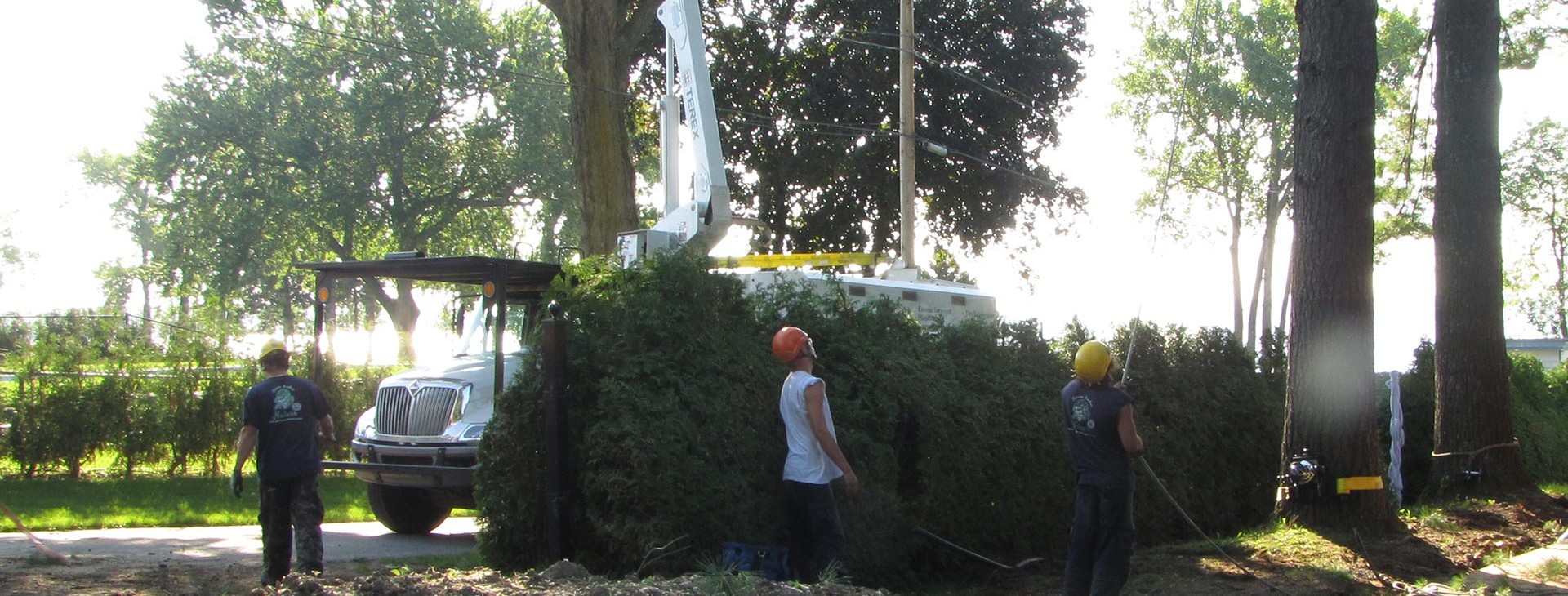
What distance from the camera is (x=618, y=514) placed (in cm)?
732

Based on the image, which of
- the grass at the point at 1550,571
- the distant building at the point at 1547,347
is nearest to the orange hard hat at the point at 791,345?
the grass at the point at 1550,571

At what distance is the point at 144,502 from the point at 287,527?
802cm

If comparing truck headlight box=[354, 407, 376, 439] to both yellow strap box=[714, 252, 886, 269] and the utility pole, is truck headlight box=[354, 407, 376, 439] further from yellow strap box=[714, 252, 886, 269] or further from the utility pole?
the utility pole

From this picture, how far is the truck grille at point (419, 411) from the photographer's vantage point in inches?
448

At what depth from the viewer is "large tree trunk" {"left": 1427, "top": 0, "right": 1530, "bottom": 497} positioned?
1311cm

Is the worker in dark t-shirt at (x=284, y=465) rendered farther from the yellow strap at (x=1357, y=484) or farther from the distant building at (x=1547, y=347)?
the distant building at (x=1547, y=347)

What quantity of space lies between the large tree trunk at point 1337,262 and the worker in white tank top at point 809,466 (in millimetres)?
4672

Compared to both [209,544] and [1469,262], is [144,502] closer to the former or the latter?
[209,544]

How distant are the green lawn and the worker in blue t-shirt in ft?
30.7

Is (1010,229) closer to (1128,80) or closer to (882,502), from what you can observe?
(1128,80)

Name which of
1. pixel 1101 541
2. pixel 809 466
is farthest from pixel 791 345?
pixel 1101 541

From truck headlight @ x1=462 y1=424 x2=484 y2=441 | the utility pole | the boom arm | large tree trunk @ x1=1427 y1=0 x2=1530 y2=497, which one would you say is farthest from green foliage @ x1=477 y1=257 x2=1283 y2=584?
the utility pole

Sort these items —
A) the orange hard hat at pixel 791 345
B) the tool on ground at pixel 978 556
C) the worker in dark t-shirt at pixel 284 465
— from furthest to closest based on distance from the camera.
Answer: the tool on ground at pixel 978 556 < the worker in dark t-shirt at pixel 284 465 < the orange hard hat at pixel 791 345

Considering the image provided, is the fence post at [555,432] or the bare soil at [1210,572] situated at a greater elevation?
the fence post at [555,432]
